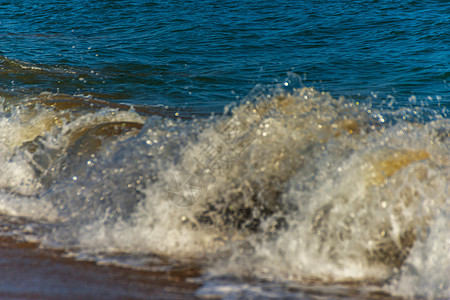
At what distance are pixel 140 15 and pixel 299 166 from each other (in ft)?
33.4

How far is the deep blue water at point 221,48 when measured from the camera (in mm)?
6812

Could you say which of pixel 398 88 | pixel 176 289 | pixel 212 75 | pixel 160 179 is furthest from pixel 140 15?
pixel 176 289

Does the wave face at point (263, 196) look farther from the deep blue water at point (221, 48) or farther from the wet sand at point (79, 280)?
the deep blue water at point (221, 48)

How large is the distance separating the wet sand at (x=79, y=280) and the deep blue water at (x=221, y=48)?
3530mm

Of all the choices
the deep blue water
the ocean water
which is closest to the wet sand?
the ocean water

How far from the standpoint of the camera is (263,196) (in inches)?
106

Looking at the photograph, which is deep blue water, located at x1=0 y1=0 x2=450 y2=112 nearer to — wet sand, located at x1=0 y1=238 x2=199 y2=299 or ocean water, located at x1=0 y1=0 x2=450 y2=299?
ocean water, located at x1=0 y1=0 x2=450 y2=299

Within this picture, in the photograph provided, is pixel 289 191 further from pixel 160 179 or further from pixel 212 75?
pixel 212 75

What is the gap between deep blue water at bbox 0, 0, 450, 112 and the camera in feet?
22.4

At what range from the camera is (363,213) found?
243 cm

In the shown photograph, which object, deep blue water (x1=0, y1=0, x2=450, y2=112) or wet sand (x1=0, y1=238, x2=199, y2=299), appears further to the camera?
deep blue water (x1=0, y1=0, x2=450, y2=112)

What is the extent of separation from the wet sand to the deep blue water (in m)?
3.53

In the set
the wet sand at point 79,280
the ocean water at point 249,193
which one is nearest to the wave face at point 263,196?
the ocean water at point 249,193

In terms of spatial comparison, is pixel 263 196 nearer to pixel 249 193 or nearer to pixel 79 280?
pixel 249 193
